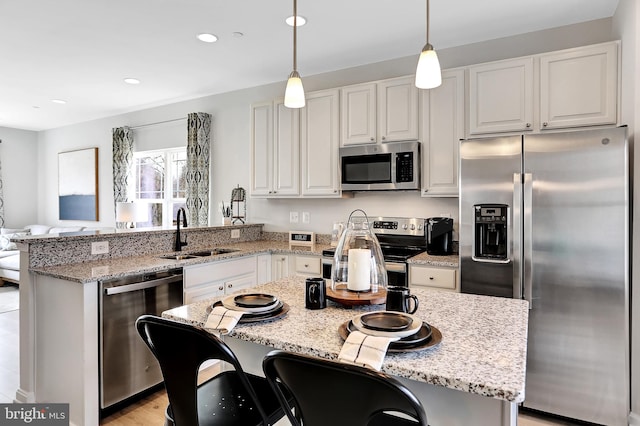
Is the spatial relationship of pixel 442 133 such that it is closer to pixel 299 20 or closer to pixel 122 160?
pixel 299 20

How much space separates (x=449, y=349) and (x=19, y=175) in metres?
8.39

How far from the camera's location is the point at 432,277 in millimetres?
2818

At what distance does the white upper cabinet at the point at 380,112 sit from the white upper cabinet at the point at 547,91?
0.49 m

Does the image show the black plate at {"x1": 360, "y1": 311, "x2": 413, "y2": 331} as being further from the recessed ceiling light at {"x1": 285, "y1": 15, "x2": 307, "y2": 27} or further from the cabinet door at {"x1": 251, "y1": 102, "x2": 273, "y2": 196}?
the cabinet door at {"x1": 251, "y1": 102, "x2": 273, "y2": 196}

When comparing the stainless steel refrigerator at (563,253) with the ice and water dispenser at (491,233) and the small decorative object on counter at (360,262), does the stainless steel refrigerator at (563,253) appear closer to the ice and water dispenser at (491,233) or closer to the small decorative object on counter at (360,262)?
the ice and water dispenser at (491,233)

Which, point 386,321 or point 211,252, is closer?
point 386,321

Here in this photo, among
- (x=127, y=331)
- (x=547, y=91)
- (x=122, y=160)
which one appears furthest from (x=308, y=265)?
(x=122, y=160)

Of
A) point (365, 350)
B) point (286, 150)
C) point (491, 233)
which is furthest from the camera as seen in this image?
point (286, 150)

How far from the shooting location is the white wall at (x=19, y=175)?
689 cm

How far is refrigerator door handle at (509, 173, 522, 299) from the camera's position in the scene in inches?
95.1

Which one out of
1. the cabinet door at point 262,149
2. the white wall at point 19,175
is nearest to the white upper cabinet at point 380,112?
the cabinet door at point 262,149

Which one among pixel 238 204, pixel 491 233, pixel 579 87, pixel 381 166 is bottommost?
pixel 491 233

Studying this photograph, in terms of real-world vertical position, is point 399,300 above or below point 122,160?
below

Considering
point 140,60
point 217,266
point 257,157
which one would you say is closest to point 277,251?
point 217,266
